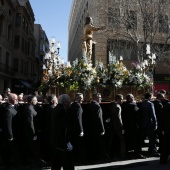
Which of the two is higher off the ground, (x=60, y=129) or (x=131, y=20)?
(x=131, y=20)

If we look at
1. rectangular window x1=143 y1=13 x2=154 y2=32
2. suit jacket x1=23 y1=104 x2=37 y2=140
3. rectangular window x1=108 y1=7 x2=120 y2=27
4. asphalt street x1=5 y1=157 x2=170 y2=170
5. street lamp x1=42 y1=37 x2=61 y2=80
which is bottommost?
asphalt street x1=5 y1=157 x2=170 y2=170

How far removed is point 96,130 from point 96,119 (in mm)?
302

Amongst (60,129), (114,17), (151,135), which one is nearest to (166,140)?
(151,135)

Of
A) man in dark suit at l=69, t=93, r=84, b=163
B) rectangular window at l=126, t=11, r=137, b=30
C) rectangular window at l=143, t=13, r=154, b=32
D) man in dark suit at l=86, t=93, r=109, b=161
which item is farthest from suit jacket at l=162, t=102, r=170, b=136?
rectangular window at l=126, t=11, r=137, b=30

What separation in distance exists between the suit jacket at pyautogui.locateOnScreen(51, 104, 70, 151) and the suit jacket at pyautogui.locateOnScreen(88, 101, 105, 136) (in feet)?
6.17

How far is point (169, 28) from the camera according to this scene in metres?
18.6

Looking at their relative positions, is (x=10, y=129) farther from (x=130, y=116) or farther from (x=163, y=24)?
(x=163, y=24)

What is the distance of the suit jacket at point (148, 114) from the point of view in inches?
283

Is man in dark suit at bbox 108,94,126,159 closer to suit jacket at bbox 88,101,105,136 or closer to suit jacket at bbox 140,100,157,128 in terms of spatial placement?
suit jacket at bbox 88,101,105,136

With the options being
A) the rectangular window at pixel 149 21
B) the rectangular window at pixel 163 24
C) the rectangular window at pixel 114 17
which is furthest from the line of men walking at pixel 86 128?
the rectangular window at pixel 163 24

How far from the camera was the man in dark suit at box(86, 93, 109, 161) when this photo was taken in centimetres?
665

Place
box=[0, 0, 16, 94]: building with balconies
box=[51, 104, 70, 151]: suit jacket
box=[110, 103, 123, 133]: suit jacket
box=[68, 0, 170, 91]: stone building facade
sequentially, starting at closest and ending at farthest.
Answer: box=[51, 104, 70, 151]: suit jacket → box=[110, 103, 123, 133]: suit jacket → box=[68, 0, 170, 91]: stone building facade → box=[0, 0, 16, 94]: building with balconies

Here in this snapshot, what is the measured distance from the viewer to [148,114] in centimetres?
Answer: 725

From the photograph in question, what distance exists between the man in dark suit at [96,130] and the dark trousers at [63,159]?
197 cm
